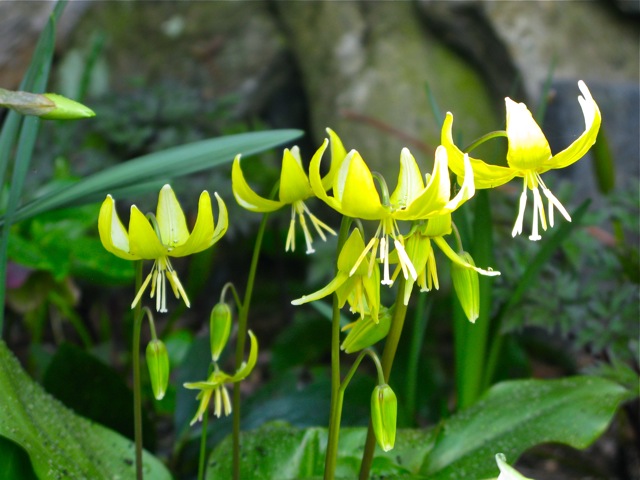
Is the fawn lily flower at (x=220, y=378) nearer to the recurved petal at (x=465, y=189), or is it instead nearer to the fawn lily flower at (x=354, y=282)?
the fawn lily flower at (x=354, y=282)

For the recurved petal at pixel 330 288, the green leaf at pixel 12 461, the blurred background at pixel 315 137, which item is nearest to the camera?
the recurved petal at pixel 330 288

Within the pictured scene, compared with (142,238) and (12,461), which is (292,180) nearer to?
(142,238)

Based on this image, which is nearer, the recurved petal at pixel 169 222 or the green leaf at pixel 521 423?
the recurved petal at pixel 169 222

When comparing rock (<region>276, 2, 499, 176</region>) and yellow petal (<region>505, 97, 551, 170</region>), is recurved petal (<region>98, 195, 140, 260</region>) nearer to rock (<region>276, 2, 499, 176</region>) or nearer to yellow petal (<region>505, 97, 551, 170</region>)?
yellow petal (<region>505, 97, 551, 170</region>)

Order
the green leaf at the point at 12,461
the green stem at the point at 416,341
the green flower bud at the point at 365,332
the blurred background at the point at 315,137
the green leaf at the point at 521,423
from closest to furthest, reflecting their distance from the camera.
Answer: the green flower bud at the point at 365,332, the green leaf at the point at 12,461, the green leaf at the point at 521,423, the green stem at the point at 416,341, the blurred background at the point at 315,137

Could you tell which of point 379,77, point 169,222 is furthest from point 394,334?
point 379,77

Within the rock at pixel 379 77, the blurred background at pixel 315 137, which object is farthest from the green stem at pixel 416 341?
the rock at pixel 379 77

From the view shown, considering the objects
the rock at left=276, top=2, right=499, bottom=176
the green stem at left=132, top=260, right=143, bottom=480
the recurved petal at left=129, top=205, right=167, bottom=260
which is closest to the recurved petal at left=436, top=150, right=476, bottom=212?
the recurved petal at left=129, top=205, right=167, bottom=260

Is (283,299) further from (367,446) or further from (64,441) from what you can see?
(367,446)
